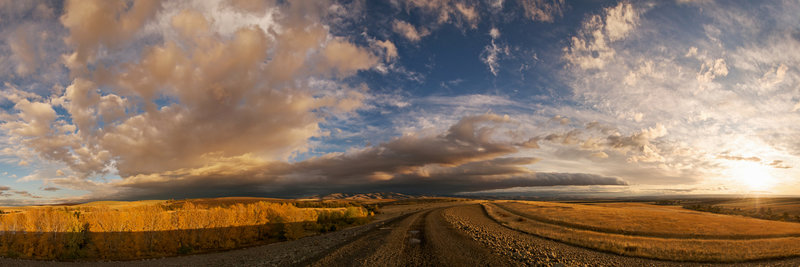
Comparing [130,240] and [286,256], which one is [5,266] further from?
[286,256]

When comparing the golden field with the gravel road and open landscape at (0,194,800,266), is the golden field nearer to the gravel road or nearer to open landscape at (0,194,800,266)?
open landscape at (0,194,800,266)

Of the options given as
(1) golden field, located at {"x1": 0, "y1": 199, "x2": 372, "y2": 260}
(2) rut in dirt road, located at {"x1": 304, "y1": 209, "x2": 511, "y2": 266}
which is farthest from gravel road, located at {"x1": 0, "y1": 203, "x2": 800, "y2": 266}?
(1) golden field, located at {"x1": 0, "y1": 199, "x2": 372, "y2": 260}

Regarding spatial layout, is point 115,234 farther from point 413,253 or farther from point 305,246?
point 413,253

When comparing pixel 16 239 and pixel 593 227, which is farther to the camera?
pixel 593 227

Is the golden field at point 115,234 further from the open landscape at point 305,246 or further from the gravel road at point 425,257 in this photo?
the gravel road at point 425,257

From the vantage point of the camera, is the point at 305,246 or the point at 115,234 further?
the point at 115,234

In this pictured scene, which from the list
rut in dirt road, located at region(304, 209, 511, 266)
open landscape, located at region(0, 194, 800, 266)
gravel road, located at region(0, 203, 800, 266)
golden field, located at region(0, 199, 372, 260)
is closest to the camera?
rut in dirt road, located at region(304, 209, 511, 266)

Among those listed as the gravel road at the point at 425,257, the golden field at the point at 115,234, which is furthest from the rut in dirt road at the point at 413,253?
the golden field at the point at 115,234

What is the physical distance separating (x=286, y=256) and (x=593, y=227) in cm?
3159

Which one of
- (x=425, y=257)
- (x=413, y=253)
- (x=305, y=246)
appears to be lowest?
(x=305, y=246)

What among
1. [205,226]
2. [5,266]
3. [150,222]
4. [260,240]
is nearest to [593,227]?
[260,240]

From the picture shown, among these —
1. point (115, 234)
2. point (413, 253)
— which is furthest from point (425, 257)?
point (115, 234)

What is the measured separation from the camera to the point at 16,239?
75.5 feet

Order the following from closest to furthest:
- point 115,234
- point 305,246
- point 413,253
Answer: point 413,253 → point 305,246 → point 115,234
